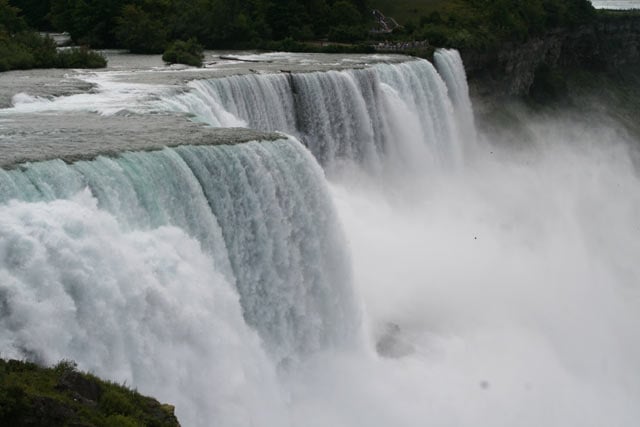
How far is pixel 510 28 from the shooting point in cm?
4469

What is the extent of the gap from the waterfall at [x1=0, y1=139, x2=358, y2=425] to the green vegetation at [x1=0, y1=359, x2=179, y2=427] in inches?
27.9

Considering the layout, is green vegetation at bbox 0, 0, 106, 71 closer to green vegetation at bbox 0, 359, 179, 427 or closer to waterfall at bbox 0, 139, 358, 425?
waterfall at bbox 0, 139, 358, 425

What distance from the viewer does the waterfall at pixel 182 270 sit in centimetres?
1092

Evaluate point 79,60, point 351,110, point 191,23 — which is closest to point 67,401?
point 351,110

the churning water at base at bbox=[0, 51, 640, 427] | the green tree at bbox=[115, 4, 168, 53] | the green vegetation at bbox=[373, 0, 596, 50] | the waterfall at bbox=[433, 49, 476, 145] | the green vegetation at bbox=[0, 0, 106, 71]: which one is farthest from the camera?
the green vegetation at bbox=[373, 0, 596, 50]

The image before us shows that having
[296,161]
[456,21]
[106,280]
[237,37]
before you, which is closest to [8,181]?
[106,280]

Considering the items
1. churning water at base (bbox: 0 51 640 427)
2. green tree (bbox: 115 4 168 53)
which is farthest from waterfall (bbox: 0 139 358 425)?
green tree (bbox: 115 4 168 53)

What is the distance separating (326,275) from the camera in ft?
55.7

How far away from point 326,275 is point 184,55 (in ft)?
47.9

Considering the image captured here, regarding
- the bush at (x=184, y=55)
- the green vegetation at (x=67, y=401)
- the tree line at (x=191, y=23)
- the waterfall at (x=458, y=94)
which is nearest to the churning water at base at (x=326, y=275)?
the green vegetation at (x=67, y=401)

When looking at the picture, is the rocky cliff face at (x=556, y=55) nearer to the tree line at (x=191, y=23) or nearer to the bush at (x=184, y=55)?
the tree line at (x=191, y=23)

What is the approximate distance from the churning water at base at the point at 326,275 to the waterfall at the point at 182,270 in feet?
Result: 0.09

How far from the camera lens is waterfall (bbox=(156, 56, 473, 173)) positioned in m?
23.0

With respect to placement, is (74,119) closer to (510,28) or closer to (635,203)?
(635,203)
